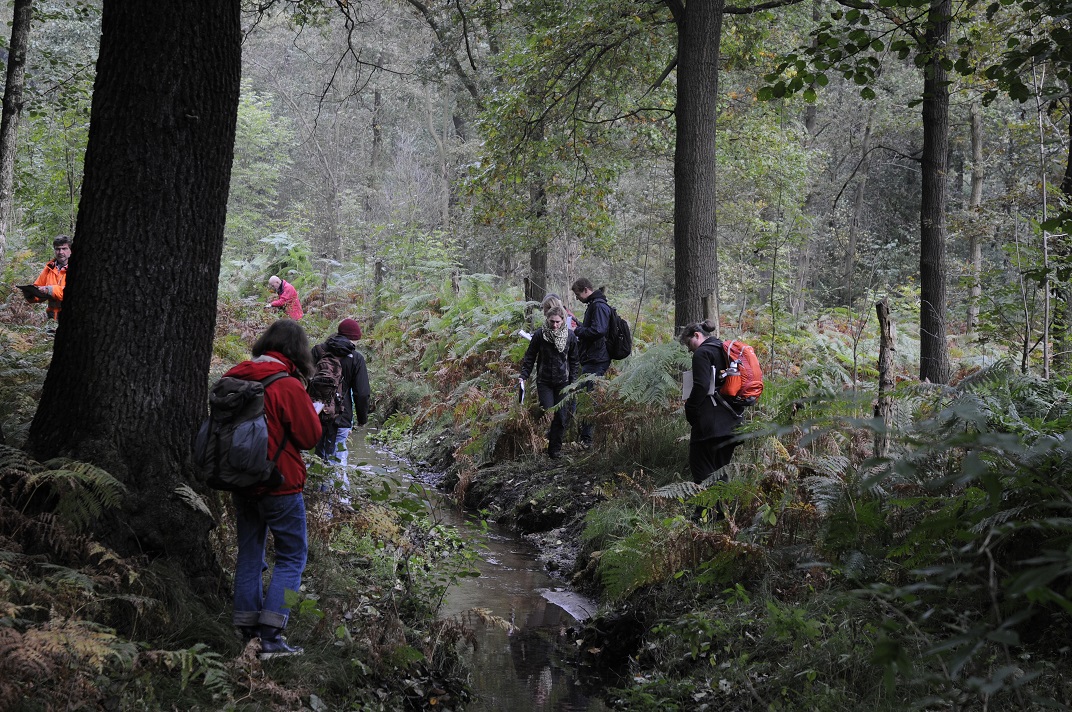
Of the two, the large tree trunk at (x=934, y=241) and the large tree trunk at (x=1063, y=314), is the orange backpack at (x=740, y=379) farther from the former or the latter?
the large tree trunk at (x=934, y=241)

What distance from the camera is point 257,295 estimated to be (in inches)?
916

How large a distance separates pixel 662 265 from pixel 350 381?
18.6 metres

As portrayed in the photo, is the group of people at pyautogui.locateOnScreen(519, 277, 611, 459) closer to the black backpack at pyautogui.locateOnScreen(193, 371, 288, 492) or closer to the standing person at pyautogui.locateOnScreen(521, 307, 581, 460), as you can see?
the standing person at pyautogui.locateOnScreen(521, 307, 581, 460)

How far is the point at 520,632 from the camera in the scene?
6609 mm

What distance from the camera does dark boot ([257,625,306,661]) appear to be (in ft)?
15.0

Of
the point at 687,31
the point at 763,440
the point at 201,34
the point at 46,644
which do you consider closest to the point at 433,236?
the point at 687,31

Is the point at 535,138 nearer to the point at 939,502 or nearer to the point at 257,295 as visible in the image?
the point at 939,502

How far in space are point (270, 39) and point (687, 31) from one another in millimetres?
29175

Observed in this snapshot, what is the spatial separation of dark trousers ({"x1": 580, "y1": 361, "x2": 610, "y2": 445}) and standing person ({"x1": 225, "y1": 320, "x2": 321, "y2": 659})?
20.0 feet

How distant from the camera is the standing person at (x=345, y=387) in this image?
28.0ft

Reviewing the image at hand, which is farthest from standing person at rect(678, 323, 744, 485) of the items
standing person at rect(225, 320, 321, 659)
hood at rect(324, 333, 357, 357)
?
standing person at rect(225, 320, 321, 659)

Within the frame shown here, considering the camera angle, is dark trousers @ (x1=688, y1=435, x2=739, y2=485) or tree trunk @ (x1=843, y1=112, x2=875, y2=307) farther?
tree trunk @ (x1=843, y1=112, x2=875, y2=307)

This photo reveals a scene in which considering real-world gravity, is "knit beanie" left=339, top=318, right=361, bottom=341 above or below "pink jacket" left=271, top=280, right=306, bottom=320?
below

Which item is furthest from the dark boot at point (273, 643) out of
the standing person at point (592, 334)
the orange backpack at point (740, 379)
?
Result: the standing person at point (592, 334)
